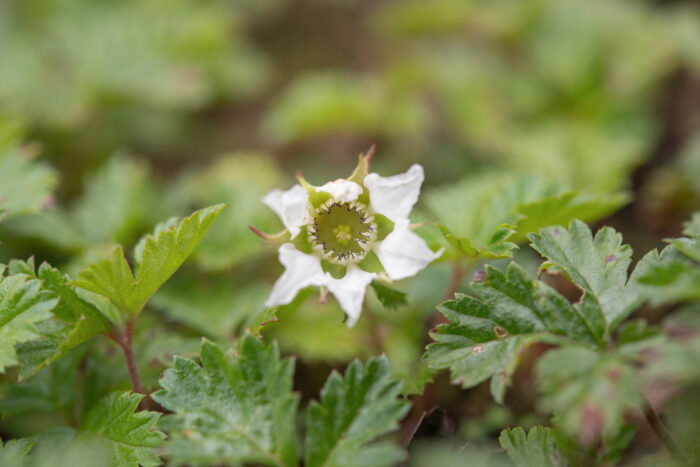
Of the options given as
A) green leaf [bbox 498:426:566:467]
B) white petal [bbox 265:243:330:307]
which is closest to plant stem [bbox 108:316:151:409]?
white petal [bbox 265:243:330:307]

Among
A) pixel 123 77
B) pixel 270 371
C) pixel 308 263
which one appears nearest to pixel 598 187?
pixel 308 263

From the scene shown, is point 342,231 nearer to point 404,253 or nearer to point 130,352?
point 404,253

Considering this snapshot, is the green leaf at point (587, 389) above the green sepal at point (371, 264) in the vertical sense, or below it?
below

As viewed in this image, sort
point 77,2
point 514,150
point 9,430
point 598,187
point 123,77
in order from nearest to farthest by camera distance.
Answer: point 9,430 → point 598,187 → point 514,150 → point 123,77 → point 77,2

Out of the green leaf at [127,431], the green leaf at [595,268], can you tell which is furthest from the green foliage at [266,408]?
the green leaf at [595,268]

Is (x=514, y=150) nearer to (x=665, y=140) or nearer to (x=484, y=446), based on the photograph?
(x=665, y=140)

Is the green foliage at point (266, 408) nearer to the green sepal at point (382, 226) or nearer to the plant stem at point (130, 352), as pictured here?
the plant stem at point (130, 352)
